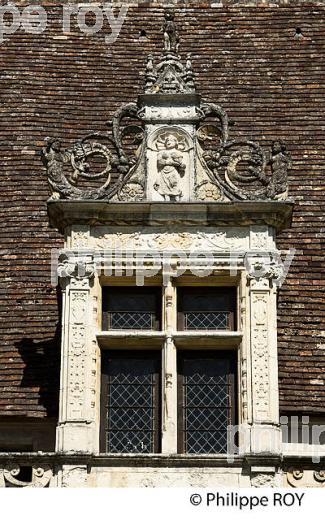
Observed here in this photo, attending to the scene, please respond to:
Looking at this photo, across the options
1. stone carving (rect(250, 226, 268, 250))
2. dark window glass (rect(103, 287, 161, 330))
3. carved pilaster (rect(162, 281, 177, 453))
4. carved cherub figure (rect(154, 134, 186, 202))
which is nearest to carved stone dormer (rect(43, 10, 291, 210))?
carved cherub figure (rect(154, 134, 186, 202))

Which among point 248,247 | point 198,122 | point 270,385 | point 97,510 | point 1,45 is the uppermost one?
point 1,45

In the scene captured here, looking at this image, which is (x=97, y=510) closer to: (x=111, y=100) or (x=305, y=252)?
(x=305, y=252)

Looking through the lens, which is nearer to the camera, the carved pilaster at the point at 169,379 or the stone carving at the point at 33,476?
the stone carving at the point at 33,476

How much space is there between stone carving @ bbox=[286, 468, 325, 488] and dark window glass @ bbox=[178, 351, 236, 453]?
0.67 meters

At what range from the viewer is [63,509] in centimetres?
1568

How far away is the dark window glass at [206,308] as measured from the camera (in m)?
17.4

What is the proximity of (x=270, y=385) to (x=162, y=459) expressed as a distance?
1.23 m

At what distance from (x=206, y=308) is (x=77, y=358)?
1.44 m

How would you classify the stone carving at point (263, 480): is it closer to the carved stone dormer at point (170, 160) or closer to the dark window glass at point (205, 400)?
the dark window glass at point (205, 400)

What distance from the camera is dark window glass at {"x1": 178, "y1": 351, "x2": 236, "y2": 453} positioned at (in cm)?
1689

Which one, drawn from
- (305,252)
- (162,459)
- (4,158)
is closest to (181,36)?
(4,158)

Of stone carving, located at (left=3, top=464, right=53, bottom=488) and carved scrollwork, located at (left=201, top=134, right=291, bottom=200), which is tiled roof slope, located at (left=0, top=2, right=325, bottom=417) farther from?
carved scrollwork, located at (left=201, top=134, right=291, bottom=200)

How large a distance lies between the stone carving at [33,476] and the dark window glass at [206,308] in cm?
194

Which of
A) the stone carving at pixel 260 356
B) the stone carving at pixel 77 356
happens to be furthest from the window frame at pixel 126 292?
the stone carving at pixel 260 356
